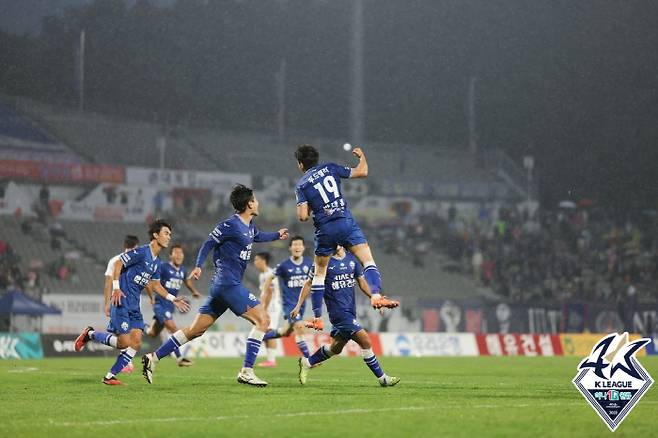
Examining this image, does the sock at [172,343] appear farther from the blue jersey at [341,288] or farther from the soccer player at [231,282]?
the blue jersey at [341,288]

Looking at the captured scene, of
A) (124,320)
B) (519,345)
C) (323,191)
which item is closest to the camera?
(323,191)

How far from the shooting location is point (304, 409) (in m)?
11.1

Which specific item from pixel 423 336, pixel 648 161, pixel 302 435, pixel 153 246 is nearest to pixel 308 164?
pixel 153 246

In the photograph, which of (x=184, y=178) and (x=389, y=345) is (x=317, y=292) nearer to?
(x=389, y=345)

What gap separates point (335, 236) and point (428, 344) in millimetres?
22923

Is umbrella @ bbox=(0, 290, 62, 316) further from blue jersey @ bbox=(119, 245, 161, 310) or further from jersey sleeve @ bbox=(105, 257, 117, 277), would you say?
blue jersey @ bbox=(119, 245, 161, 310)

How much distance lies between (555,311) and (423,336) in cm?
671

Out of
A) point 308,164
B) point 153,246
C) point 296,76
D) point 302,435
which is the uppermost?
point 296,76

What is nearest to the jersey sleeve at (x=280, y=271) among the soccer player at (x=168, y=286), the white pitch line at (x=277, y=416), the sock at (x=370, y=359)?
the soccer player at (x=168, y=286)

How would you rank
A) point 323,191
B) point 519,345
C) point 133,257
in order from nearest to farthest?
point 323,191
point 133,257
point 519,345

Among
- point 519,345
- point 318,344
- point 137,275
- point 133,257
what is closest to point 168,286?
point 137,275

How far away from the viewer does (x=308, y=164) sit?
14.3 m

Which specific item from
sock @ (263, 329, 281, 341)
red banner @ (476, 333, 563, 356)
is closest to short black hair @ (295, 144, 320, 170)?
sock @ (263, 329, 281, 341)

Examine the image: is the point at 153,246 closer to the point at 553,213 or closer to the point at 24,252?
the point at 24,252
